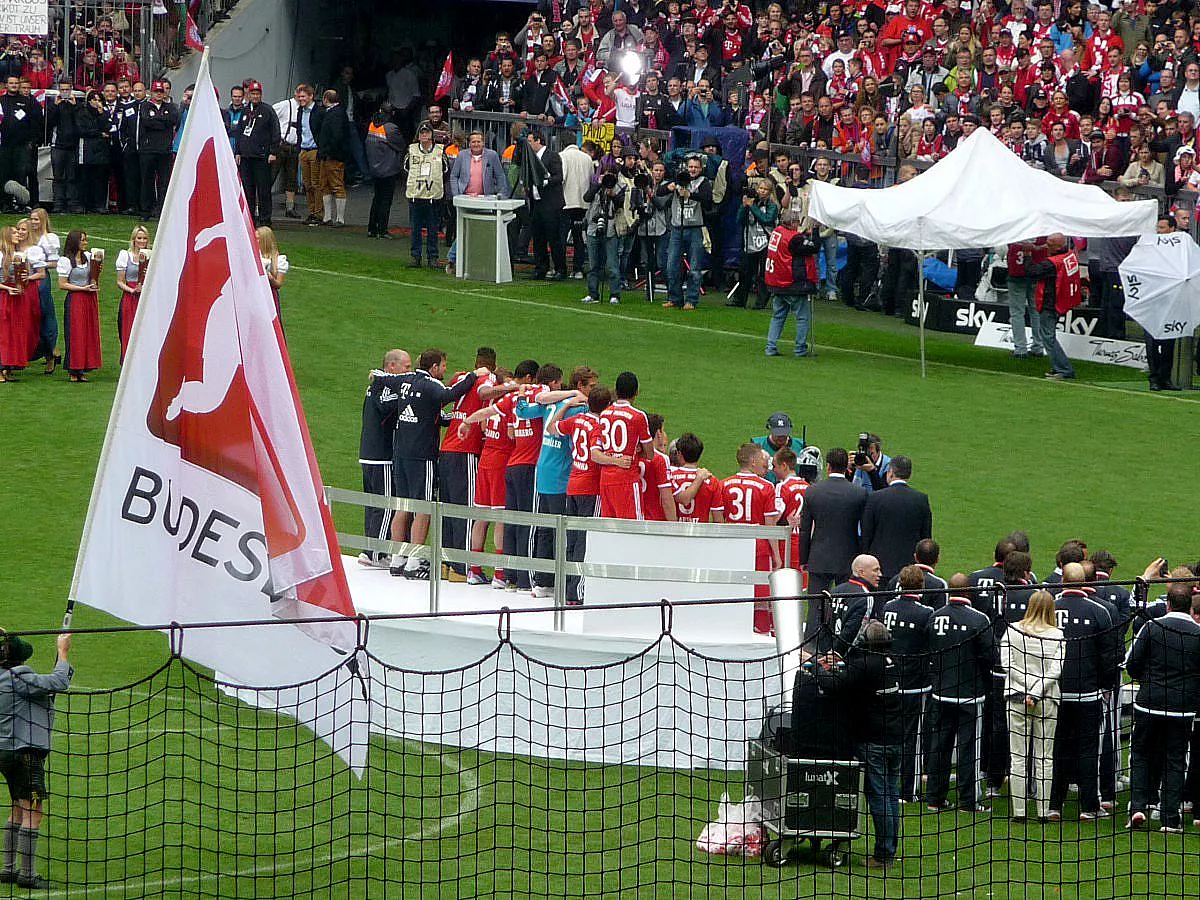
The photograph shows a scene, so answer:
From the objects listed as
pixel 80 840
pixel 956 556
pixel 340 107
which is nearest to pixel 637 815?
pixel 80 840

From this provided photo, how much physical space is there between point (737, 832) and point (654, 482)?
12.1 ft

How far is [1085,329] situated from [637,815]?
45.8 ft

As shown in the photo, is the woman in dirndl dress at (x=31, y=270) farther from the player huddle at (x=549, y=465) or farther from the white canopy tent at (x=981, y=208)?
the white canopy tent at (x=981, y=208)

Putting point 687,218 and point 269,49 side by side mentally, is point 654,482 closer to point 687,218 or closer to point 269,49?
point 687,218

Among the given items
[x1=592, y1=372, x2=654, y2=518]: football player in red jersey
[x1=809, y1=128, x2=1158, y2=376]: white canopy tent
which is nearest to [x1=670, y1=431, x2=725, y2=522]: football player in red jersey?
[x1=592, y1=372, x2=654, y2=518]: football player in red jersey

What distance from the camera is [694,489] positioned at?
43.9 ft

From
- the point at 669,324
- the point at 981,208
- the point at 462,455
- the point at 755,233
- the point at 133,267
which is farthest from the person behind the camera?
the point at 755,233

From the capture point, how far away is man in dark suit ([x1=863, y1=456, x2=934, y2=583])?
41.9ft

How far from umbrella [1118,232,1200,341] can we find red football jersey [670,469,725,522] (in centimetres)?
898

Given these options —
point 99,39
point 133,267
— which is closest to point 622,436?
point 133,267

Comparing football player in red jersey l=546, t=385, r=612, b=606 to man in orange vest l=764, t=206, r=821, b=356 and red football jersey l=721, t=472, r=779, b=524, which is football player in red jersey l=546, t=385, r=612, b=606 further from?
man in orange vest l=764, t=206, r=821, b=356

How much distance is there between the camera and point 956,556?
15789 mm

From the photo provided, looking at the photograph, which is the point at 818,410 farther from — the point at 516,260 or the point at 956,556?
the point at 516,260

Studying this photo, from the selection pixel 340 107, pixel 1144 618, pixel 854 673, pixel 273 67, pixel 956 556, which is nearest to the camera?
pixel 854 673
